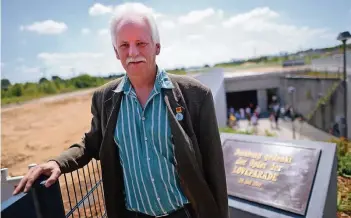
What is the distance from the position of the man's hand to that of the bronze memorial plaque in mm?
2393

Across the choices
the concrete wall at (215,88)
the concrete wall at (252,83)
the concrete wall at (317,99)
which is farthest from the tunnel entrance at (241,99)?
the concrete wall at (215,88)

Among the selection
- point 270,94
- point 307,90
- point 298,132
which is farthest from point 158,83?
point 270,94

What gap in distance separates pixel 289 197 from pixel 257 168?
1.86 feet

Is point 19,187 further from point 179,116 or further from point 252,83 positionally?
→ point 252,83

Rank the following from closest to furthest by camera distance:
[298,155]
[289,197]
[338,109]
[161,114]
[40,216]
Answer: [40,216], [161,114], [289,197], [298,155], [338,109]

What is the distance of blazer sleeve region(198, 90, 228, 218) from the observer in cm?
173

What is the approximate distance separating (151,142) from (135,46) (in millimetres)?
591

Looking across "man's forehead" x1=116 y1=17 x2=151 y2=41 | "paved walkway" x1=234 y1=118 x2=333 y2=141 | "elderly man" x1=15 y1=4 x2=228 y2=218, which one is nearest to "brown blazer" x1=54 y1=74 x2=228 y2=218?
"elderly man" x1=15 y1=4 x2=228 y2=218

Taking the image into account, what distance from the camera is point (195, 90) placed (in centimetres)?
174

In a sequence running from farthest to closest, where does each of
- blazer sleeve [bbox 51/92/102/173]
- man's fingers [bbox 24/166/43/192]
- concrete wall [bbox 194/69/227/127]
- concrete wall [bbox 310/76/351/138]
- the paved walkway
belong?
concrete wall [bbox 310/76/351/138], the paved walkway, concrete wall [bbox 194/69/227/127], blazer sleeve [bbox 51/92/102/173], man's fingers [bbox 24/166/43/192]

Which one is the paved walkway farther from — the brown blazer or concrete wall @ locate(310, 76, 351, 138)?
the brown blazer

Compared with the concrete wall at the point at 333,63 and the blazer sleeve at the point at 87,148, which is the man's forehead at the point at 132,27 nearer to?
the blazer sleeve at the point at 87,148

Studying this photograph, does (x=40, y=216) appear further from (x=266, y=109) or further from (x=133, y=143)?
(x=266, y=109)

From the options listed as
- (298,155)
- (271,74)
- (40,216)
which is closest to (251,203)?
(298,155)
